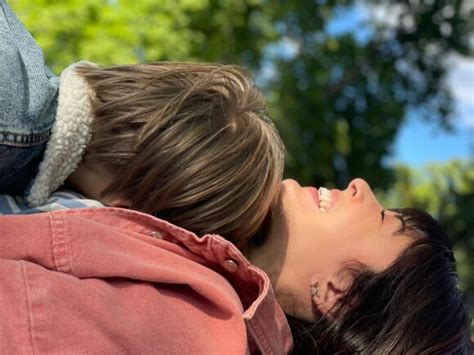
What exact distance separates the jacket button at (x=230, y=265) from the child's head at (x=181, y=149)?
0.09 meters

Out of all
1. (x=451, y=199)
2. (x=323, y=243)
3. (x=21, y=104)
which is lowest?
(x=451, y=199)

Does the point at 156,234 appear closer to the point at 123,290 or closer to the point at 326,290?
the point at 123,290

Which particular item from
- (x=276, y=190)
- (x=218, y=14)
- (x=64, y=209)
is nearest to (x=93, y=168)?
(x=64, y=209)

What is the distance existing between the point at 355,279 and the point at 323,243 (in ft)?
0.38

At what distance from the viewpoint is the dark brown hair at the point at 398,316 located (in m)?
1.84

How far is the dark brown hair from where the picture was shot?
1845 millimetres

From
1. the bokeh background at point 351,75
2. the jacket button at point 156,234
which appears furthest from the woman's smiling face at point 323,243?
the bokeh background at point 351,75

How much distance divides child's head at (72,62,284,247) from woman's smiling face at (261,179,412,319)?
13cm

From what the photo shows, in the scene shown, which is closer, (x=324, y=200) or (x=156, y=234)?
(x=156, y=234)

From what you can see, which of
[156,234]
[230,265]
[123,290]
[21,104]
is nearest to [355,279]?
[230,265]

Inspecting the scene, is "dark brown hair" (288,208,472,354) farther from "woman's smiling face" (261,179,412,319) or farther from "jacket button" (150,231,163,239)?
"jacket button" (150,231,163,239)

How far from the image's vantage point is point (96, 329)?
1.36 metres

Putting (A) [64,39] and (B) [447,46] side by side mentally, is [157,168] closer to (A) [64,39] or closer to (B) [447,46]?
(A) [64,39]

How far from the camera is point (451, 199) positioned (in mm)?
11875
